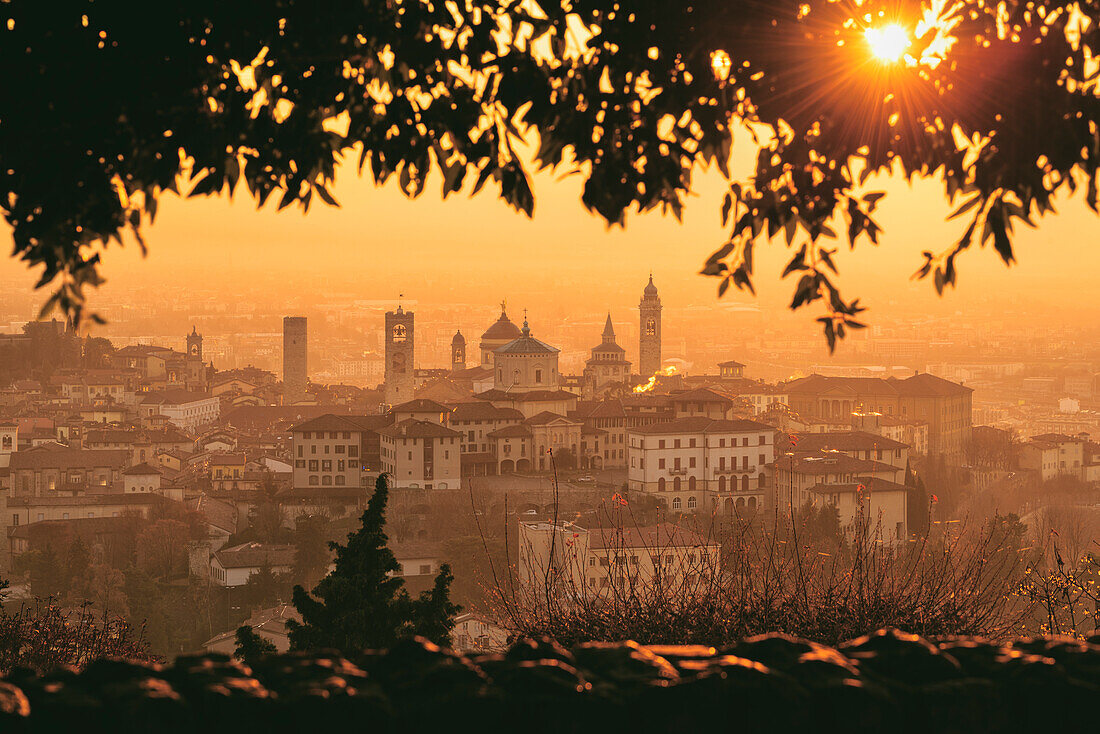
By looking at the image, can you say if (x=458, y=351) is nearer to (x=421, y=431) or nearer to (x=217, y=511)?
(x=421, y=431)

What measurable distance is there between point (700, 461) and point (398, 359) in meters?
26.0

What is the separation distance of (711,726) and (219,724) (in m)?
0.83

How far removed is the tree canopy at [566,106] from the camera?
3.01 meters

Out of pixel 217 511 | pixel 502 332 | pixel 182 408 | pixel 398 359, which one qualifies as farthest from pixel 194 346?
pixel 217 511

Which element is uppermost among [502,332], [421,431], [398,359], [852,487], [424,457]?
[502,332]

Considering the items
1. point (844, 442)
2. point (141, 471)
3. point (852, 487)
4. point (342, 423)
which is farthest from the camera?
point (844, 442)

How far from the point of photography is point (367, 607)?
22.5 ft

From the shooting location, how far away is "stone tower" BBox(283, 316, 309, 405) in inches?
2955

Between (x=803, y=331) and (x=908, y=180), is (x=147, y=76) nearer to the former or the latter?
(x=908, y=180)

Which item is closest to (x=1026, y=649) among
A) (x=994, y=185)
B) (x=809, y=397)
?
(x=994, y=185)

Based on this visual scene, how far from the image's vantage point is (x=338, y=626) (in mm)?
6680

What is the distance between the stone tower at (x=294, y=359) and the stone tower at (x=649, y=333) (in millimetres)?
20036

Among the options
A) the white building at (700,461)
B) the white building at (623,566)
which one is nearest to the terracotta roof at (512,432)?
the white building at (700,461)

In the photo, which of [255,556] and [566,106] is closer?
[566,106]
